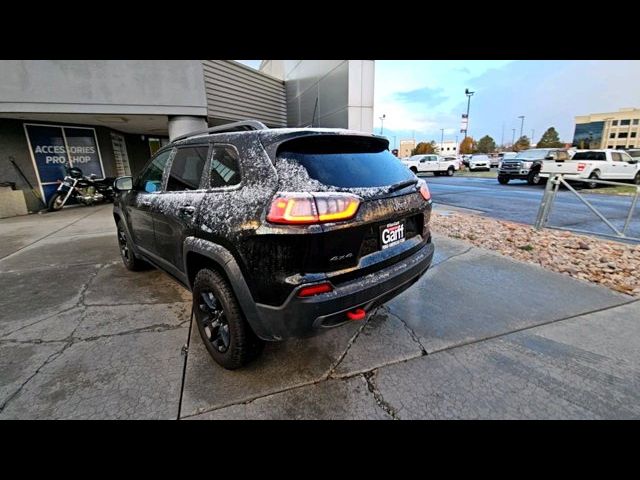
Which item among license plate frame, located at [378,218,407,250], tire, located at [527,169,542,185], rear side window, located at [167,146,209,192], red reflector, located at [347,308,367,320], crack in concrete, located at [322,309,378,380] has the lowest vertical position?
crack in concrete, located at [322,309,378,380]

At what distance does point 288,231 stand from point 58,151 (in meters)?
12.5

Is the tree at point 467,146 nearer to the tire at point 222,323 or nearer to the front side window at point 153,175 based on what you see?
the front side window at point 153,175

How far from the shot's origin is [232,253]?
77.9 inches

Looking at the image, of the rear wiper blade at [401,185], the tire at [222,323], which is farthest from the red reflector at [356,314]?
the rear wiper blade at [401,185]

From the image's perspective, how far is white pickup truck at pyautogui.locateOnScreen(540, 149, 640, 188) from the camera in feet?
48.1

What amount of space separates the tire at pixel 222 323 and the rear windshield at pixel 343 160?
3.29 feet

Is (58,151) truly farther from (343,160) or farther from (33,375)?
(343,160)

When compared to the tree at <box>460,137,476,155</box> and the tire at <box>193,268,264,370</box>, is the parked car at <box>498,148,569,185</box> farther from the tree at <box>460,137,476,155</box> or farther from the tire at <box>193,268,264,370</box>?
the tree at <box>460,137,476,155</box>

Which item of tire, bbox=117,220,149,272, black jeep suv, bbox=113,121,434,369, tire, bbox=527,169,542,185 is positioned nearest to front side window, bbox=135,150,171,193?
black jeep suv, bbox=113,121,434,369

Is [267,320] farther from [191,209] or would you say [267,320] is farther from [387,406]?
Answer: [191,209]

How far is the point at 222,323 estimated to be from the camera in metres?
2.32

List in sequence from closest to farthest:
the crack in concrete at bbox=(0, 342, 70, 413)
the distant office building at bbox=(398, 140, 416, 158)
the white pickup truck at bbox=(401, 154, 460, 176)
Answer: the crack in concrete at bbox=(0, 342, 70, 413) < the white pickup truck at bbox=(401, 154, 460, 176) < the distant office building at bbox=(398, 140, 416, 158)
